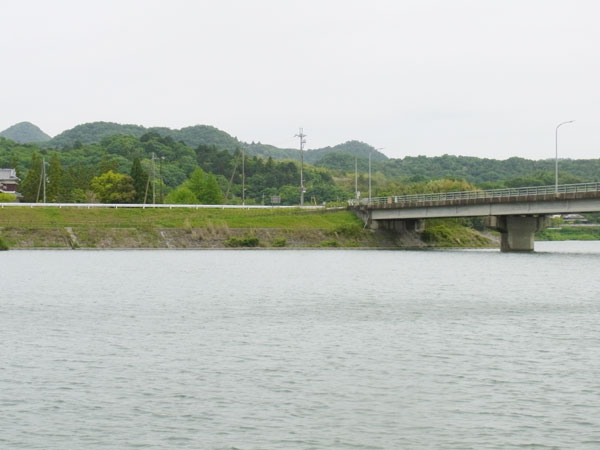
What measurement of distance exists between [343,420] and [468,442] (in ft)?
11.0

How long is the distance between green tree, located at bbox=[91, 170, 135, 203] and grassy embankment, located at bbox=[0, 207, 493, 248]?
31.6m

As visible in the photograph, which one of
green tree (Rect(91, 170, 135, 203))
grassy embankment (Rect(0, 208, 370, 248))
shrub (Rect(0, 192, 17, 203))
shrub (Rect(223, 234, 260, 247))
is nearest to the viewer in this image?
grassy embankment (Rect(0, 208, 370, 248))

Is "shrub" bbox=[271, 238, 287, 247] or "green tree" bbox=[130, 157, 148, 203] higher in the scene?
"green tree" bbox=[130, 157, 148, 203]

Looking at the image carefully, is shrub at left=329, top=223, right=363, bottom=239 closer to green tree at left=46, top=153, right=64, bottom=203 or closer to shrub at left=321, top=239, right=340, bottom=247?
shrub at left=321, top=239, right=340, bottom=247

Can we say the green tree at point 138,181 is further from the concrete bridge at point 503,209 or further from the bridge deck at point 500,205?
the bridge deck at point 500,205

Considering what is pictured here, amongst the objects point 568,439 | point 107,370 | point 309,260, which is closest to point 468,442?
point 568,439

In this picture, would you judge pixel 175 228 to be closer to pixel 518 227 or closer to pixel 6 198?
pixel 518 227

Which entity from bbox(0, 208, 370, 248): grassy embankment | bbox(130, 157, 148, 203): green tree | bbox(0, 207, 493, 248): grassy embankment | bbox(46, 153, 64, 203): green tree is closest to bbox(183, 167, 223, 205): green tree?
bbox(130, 157, 148, 203): green tree

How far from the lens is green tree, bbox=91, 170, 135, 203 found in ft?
541

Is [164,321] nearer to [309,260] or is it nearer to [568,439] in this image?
[568,439]

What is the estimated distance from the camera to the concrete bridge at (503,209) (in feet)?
324

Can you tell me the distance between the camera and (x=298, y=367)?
28.6m

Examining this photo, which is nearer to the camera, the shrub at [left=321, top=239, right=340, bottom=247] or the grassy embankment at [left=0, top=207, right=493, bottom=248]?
the grassy embankment at [left=0, top=207, right=493, bottom=248]

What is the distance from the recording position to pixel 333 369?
93.2 feet
